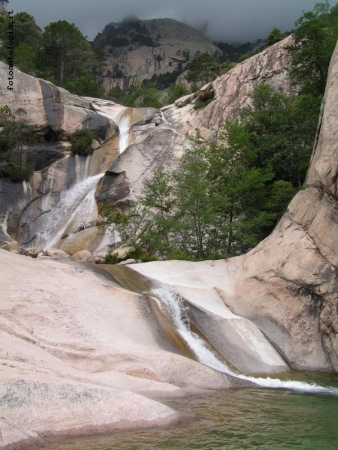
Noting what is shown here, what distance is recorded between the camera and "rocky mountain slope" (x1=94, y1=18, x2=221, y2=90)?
431 ft

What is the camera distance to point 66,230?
122ft

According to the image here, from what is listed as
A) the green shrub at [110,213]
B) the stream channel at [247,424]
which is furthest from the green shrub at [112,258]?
the stream channel at [247,424]

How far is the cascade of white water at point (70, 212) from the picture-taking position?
37.3 meters

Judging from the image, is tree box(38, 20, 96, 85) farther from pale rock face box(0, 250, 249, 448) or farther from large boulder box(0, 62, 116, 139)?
pale rock face box(0, 250, 249, 448)

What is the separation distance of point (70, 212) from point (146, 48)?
4349 inches

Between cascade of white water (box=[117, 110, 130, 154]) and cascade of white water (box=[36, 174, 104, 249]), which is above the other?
cascade of white water (box=[117, 110, 130, 154])

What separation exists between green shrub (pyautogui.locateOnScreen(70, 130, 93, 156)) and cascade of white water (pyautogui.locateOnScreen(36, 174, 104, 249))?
108 inches

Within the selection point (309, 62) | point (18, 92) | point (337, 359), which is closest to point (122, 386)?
point (337, 359)

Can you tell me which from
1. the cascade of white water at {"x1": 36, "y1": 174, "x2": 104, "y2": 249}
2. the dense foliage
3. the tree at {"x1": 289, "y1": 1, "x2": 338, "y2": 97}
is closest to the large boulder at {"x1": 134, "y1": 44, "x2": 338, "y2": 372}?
the dense foliage

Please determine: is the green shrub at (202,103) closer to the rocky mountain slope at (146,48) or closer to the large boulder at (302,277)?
the large boulder at (302,277)

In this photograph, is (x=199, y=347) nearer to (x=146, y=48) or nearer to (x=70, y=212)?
(x=70, y=212)

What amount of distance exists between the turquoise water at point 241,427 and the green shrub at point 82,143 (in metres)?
33.5

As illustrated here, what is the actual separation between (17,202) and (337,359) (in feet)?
92.5

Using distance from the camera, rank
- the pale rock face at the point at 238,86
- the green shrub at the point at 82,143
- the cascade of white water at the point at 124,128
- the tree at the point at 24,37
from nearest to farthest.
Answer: the pale rock face at the point at 238,86 → the green shrub at the point at 82,143 → the cascade of white water at the point at 124,128 → the tree at the point at 24,37
